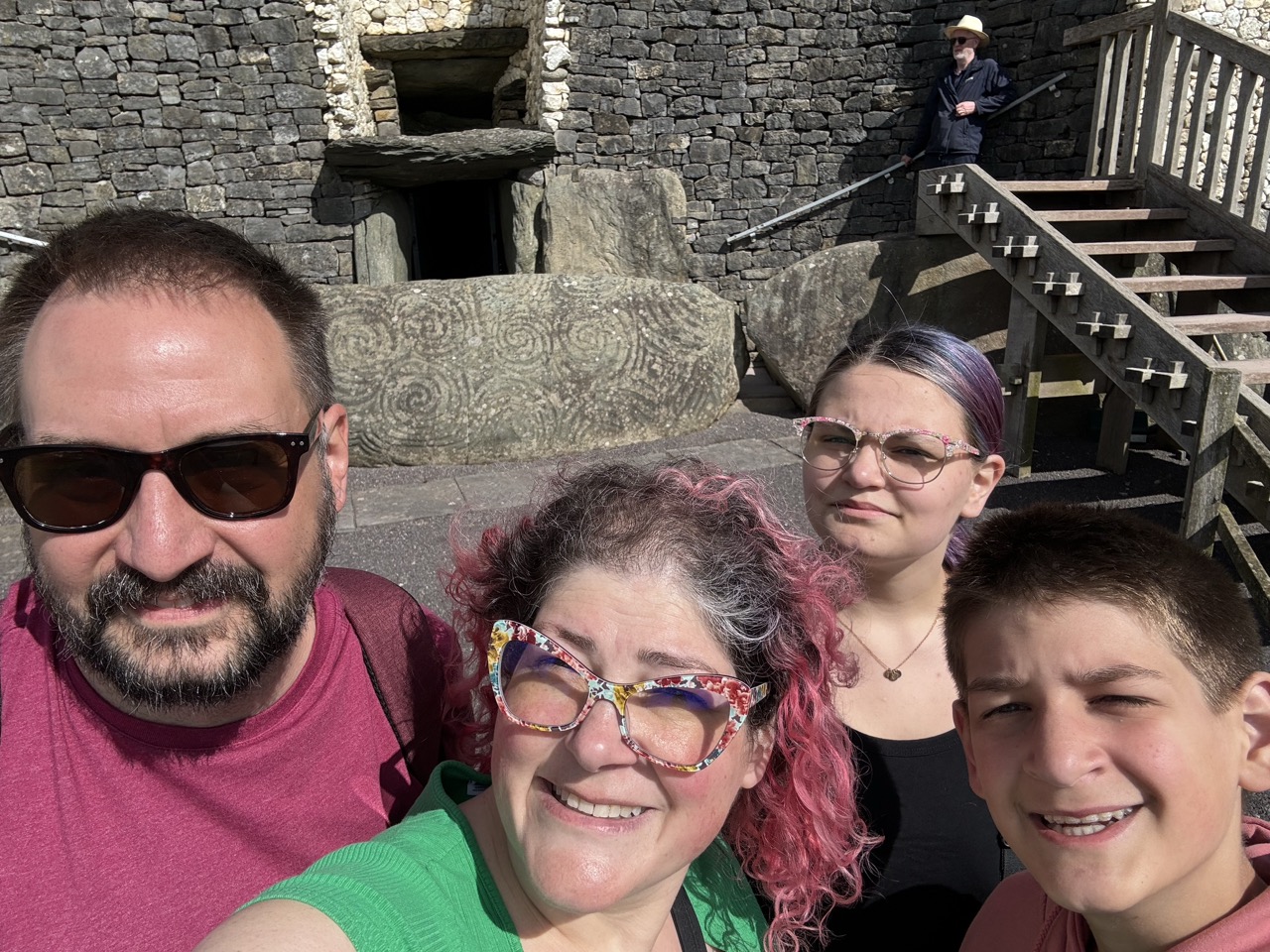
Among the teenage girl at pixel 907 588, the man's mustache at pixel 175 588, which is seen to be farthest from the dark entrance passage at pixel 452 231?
the man's mustache at pixel 175 588

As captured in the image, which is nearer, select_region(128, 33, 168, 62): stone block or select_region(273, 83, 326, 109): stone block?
select_region(128, 33, 168, 62): stone block

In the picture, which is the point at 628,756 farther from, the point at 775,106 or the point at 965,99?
the point at 775,106

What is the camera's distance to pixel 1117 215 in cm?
579

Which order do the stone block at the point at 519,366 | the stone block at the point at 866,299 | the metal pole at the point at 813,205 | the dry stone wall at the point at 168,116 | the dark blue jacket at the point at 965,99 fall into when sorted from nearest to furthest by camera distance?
1. the stone block at the point at 519,366
2. the stone block at the point at 866,299
3. the dry stone wall at the point at 168,116
4. the dark blue jacket at the point at 965,99
5. the metal pole at the point at 813,205

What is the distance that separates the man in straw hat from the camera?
820cm

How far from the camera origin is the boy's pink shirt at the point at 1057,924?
98 centimetres

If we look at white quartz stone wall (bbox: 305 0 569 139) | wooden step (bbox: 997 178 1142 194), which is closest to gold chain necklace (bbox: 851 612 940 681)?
wooden step (bbox: 997 178 1142 194)

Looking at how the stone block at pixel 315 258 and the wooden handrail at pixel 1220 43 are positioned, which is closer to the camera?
the wooden handrail at pixel 1220 43

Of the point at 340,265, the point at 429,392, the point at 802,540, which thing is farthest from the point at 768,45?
the point at 802,540

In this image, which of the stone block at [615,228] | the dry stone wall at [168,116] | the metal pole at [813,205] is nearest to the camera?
the dry stone wall at [168,116]

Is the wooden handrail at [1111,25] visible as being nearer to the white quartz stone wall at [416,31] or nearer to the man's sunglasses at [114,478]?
the white quartz stone wall at [416,31]

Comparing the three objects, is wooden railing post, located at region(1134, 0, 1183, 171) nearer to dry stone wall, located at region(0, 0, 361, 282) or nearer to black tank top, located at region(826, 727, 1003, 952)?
black tank top, located at region(826, 727, 1003, 952)

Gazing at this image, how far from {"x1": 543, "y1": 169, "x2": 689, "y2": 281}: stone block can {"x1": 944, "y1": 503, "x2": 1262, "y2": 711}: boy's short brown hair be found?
303 inches

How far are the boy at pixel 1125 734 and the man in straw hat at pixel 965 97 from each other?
820cm
